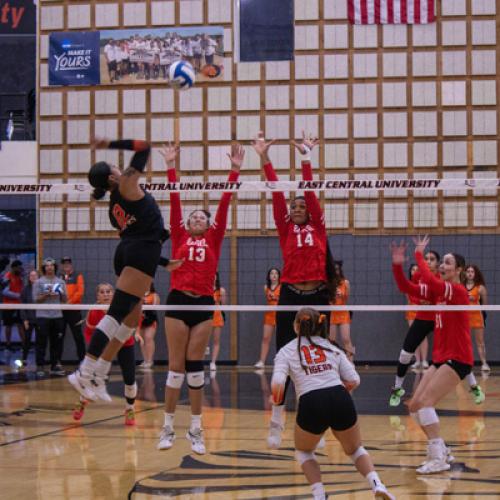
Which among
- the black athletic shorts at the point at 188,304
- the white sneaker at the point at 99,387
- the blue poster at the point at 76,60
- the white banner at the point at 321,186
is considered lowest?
the white sneaker at the point at 99,387

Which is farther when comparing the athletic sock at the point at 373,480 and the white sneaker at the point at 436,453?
the white sneaker at the point at 436,453

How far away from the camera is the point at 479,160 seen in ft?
52.7

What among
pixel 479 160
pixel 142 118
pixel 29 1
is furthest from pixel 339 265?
pixel 29 1

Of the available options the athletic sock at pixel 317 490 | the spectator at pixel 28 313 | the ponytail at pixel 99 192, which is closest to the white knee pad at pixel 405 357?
the athletic sock at pixel 317 490

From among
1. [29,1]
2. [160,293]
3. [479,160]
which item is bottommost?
[160,293]

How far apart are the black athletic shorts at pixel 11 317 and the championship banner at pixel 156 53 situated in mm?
4511

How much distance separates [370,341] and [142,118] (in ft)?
18.5

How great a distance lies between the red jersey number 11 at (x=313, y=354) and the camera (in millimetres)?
6121

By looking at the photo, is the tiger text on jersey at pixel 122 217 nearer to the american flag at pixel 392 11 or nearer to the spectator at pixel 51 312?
the spectator at pixel 51 312

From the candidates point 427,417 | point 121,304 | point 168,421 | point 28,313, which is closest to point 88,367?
point 121,304

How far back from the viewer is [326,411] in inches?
235

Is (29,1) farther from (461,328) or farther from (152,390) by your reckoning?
(461,328)

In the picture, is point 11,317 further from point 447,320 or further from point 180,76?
point 447,320

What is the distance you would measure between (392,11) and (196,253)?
9.54 metres
